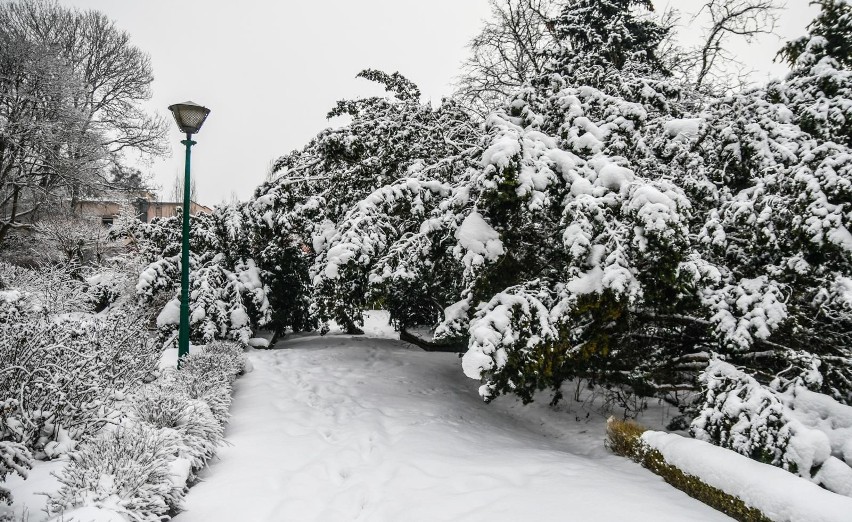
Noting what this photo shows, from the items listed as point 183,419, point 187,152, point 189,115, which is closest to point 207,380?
point 183,419

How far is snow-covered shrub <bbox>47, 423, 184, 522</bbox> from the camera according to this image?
2715 millimetres

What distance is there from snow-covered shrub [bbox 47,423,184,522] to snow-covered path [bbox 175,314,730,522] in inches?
15.1

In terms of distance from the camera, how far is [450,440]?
17.1ft

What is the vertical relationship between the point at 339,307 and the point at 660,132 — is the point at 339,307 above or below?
below

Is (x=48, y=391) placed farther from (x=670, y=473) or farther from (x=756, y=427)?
(x=756, y=427)

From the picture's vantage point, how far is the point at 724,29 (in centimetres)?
1198

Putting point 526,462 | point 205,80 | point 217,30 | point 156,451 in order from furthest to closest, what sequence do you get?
point 217,30 < point 205,80 < point 526,462 < point 156,451

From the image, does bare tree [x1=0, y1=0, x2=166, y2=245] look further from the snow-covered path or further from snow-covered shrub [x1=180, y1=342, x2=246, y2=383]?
the snow-covered path

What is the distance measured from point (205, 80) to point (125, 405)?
4.72 meters

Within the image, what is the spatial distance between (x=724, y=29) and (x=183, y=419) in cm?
1481

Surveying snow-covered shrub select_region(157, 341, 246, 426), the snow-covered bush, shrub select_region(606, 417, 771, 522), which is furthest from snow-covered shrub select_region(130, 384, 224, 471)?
the snow-covered bush

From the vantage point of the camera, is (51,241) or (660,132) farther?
(51,241)

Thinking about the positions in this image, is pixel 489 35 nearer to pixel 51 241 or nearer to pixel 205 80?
pixel 205 80

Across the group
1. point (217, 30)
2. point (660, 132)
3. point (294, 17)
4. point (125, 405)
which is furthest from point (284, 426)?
point (294, 17)
